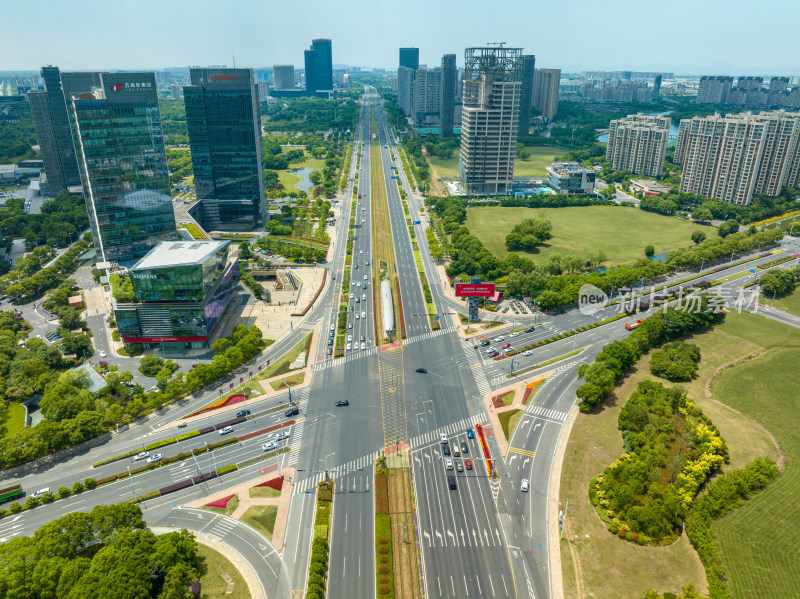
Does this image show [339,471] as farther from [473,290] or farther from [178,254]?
[178,254]

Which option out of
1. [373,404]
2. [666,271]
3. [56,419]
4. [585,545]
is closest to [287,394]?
[373,404]

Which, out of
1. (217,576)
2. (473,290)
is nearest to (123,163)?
(473,290)

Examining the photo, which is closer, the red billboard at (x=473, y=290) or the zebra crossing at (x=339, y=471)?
the zebra crossing at (x=339, y=471)

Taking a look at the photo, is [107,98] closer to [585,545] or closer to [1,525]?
[1,525]

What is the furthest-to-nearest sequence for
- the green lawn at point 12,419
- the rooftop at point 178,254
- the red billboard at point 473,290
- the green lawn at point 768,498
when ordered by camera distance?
the red billboard at point 473,290 < the rooftop at point 178,254 < the green lawn at point 12,419 < the green lawn at point 768,498

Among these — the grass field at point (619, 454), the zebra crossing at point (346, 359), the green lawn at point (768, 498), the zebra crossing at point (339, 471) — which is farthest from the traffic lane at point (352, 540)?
the green lawn at point (768, 498)

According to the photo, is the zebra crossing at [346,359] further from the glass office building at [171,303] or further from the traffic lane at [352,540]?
the traffic lane at [352,540]

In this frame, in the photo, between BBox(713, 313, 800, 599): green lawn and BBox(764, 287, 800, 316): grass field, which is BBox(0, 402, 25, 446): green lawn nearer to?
BBox(713, 313, 800, 599): green lawn
